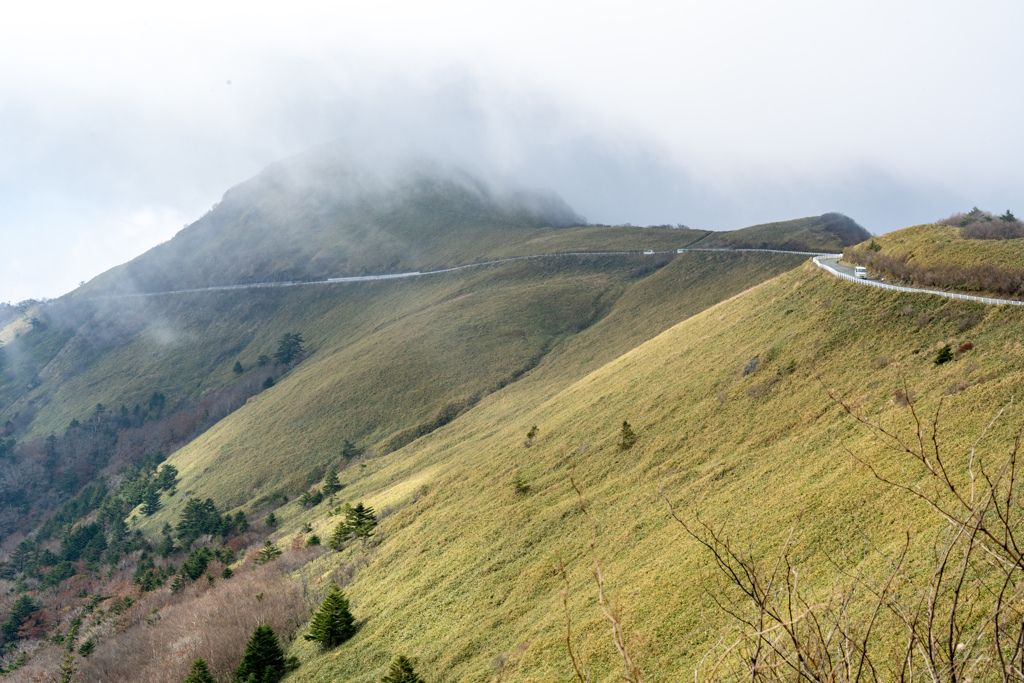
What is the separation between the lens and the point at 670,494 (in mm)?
23562

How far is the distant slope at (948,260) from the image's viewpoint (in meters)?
25.3

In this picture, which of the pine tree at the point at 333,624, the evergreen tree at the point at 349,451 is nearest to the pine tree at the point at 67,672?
the pine tree at the point at 333,624

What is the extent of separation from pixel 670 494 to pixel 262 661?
61.1ft

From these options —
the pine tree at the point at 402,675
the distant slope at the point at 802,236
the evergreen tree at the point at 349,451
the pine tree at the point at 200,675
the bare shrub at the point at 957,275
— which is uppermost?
the distant slope at the point at 802,236

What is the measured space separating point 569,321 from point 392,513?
176ft

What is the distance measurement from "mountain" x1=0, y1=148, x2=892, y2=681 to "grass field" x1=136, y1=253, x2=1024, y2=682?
166 mm

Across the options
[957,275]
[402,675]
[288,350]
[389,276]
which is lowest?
[402,675]

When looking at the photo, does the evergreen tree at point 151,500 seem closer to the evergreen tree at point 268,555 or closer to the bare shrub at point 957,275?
the evergreen tree at point 268,555

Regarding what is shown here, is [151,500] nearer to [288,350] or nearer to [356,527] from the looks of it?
[288,350]

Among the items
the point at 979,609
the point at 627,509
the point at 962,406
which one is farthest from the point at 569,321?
the point at 979,609

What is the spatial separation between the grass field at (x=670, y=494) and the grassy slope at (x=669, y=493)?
9cm

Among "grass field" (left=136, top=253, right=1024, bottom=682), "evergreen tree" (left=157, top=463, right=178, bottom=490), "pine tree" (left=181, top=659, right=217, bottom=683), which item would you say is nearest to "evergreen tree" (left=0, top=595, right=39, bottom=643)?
"evergreen tree" (left=157, top=463, right=178, bottom=490)

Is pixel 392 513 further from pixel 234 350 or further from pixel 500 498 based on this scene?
pixel 234 350

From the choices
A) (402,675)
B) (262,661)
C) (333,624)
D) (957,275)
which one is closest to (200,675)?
(262,661)
